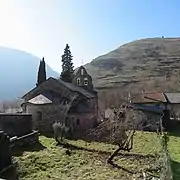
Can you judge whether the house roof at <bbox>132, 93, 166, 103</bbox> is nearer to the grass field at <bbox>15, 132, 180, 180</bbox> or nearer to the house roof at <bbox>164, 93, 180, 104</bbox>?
the house roof at <bbox>164, 93, 180, 104</bbox>

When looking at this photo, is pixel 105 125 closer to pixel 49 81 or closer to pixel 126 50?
pixel 49 81

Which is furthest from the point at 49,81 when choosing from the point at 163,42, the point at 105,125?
the point at 163,42

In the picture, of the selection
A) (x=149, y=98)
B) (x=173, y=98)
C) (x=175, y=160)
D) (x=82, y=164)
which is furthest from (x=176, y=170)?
(x=173, y=98)

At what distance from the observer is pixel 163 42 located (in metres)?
186

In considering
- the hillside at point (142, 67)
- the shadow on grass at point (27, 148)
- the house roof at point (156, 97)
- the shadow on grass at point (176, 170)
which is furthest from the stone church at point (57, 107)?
the hillside at point (142, 67)

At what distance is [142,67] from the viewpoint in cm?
12812

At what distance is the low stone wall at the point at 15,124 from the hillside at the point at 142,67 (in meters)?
64.7

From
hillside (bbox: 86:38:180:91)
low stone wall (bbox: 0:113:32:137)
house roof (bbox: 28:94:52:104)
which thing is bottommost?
low stone wall (bbox: 0:113:32:137)

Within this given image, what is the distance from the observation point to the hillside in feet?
318

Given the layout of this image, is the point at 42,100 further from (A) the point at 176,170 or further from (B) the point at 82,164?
(A) the point at 176,170

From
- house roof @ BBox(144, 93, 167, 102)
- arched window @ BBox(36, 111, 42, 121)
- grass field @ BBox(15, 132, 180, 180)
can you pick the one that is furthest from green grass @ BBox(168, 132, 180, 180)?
house roof @ BBox(144, 93, 167, 102)

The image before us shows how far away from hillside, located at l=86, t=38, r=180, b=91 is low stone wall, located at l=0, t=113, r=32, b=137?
64654mm

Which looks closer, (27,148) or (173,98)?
(27,148)

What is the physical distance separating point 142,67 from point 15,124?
349 ft
